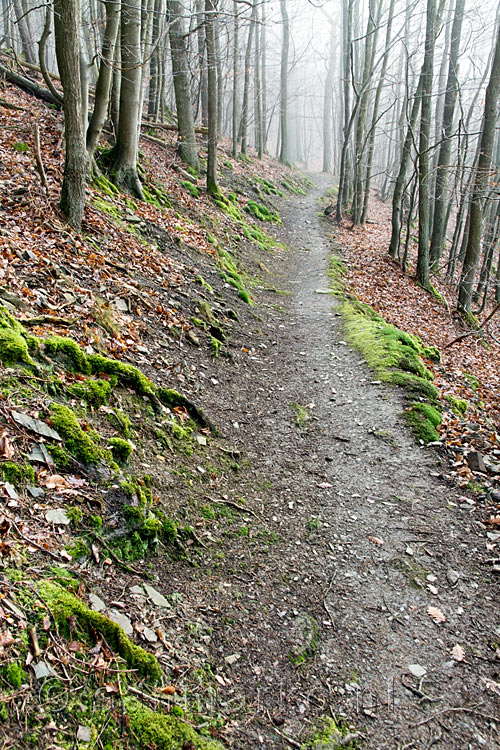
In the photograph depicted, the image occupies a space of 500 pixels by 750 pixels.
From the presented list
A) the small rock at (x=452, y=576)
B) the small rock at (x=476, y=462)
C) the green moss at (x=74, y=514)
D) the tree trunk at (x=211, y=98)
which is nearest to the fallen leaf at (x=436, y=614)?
the small rock at (x=452, y=576)

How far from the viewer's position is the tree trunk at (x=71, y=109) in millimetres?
6227

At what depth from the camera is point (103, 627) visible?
2666 mm

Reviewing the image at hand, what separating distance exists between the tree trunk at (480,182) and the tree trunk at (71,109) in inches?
352

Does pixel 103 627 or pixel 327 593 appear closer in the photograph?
pixel 103 627

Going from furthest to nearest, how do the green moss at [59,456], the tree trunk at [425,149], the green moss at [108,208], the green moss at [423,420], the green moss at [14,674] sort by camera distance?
the tree trunk at [425,149] < the green moss at [108,208] < the green moss at [423,420] < the green moss at [59,456] < the green moss at [14,674]

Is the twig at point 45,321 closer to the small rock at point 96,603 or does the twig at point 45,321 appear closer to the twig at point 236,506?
the twig at point 236,506

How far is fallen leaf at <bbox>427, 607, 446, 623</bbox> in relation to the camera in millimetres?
3662

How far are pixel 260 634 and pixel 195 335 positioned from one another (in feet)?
14.9

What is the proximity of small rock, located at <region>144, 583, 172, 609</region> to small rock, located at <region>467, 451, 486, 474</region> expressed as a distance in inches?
147

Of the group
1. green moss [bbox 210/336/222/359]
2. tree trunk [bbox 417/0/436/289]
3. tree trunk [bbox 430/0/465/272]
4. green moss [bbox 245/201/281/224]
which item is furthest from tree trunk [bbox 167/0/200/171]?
green moss [bbox 210/336/222/359]

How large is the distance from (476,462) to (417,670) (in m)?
2.76

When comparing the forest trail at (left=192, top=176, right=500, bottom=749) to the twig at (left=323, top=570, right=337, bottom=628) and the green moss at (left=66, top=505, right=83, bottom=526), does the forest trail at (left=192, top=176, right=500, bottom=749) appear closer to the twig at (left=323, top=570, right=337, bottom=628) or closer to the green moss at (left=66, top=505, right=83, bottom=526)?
the twig at (left=323, top=570, right=337, bottom=628)

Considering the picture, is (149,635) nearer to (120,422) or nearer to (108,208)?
(120,422)

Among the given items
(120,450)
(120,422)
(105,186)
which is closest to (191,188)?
(105,186)
